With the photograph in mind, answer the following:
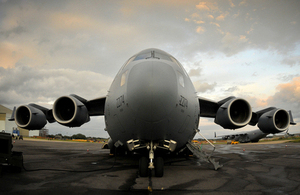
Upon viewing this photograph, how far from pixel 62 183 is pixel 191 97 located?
346 cm

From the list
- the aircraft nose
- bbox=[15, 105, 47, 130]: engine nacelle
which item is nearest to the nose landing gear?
the aircraft nose

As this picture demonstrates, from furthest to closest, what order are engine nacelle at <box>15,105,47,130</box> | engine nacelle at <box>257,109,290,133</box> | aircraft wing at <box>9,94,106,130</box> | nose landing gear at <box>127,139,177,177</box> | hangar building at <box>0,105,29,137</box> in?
1. hangar building at <box>0,105,29,137</box>
2. engine nacelle at <box>257,109,290,133</box>
3. engine nacelle at <box>15,105,47,130</box>
4. aircraft wing at <box>9,94,106,130</box>
5. nose landing gear at <box>127,139,177,177</box>

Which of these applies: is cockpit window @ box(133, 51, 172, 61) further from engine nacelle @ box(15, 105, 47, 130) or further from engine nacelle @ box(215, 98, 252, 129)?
engine nacelle @ box(15, 105, 47, 130)

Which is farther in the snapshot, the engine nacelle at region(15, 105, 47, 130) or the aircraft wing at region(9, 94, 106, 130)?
the engine nacelle at region(15, 105, 47, 130)

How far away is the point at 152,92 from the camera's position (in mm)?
3650

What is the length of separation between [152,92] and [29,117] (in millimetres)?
7202

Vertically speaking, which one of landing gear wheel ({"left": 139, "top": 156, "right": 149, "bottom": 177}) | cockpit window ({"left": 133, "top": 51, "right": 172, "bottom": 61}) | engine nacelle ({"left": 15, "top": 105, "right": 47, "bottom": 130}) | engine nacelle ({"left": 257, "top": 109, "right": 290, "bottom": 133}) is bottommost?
landing gear wheel ({"left": 139, "top": 156, "right": 149, "bottom": 177})

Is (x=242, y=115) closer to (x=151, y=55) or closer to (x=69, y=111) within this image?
(x=151, y=55)

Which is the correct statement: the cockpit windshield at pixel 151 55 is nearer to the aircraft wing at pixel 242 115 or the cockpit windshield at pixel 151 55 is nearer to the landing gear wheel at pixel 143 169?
the landing gear wheel at pixel 143 169

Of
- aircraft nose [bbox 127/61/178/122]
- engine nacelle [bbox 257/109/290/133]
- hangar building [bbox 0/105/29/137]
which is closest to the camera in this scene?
aircraft nose [bbox 127/61/178/122]

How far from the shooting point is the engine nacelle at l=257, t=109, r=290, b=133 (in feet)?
27.8

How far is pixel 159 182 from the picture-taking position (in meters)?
4.13

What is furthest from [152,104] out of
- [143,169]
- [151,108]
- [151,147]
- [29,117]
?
[29,117]

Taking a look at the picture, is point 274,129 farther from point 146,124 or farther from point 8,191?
point 8,191
